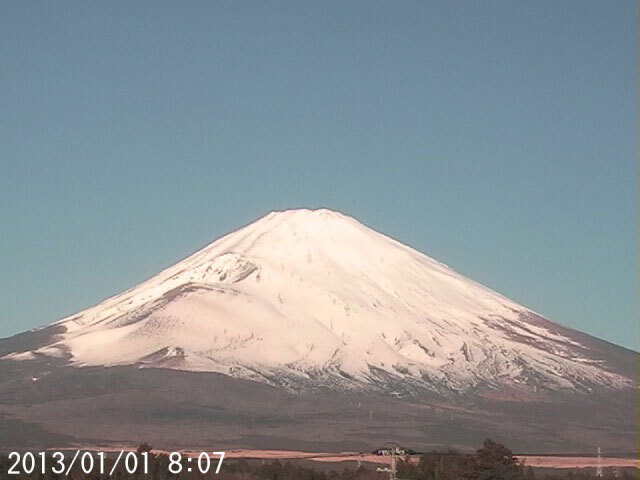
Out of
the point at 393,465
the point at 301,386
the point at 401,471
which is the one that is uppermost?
the point at 301,386

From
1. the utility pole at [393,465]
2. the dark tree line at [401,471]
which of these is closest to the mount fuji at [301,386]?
the dark tree line at [401,471]

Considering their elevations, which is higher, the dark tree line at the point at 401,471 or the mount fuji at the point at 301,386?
the mount fuji at the point at 301,386

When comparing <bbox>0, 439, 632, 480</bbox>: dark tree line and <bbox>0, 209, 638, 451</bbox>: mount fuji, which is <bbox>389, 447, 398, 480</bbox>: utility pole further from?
<bbox>0, 209, 638, 451</bbox>: mount fuji

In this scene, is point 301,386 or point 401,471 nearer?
point 401,471

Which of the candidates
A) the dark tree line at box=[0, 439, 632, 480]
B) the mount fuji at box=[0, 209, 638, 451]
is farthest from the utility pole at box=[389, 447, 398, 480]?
the mount fuji at box=[0, 209, 638, 451]

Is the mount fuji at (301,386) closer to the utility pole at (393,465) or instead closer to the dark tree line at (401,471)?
the dark tree line at (401,471)

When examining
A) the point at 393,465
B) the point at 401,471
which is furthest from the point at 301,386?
the point at 393,465

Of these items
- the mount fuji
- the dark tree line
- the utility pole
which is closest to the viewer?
the utility pole

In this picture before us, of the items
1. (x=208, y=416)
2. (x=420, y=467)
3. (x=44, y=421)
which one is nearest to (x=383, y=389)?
(x=208, y=416)

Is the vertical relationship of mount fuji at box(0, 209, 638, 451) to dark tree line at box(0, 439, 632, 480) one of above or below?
above

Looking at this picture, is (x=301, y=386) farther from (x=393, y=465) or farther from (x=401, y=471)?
(x=393, y=465)

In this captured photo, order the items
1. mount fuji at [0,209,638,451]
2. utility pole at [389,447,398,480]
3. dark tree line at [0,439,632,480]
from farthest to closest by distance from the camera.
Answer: mount fuji at [0,209,638,451]
dark tree line at [0,439,632,480]
utility pole at [389,447,398,480]
